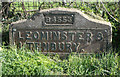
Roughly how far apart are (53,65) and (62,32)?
31.8 inches

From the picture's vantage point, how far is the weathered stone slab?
179 inches

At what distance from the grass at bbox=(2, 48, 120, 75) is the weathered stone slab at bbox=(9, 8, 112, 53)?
28 cm

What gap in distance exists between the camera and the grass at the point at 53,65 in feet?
12.9

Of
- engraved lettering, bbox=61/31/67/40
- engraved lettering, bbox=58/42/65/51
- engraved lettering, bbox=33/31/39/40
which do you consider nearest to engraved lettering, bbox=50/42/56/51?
engraved lettering, bbox=58/42/65/51

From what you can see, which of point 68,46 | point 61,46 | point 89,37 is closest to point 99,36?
point 89,37

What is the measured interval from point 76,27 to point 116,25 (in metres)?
1.35

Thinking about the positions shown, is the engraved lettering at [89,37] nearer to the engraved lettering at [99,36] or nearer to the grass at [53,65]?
the engraved lettering at [99,36]

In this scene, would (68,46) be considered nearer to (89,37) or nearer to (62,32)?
(62,32)

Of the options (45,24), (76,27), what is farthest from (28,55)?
(76,27)


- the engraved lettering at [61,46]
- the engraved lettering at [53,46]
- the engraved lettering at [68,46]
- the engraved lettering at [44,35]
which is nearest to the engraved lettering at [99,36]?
the engraved lettering at [68,46]

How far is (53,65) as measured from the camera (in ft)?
13.6

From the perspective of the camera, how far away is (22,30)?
15.4ft

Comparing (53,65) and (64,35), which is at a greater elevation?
(64,35)

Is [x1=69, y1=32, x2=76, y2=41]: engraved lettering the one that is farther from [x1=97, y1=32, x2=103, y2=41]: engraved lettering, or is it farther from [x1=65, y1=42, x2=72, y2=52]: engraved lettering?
[x1=97, y1=32, x2=103, y2=41]: engraved lettering
